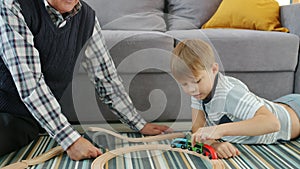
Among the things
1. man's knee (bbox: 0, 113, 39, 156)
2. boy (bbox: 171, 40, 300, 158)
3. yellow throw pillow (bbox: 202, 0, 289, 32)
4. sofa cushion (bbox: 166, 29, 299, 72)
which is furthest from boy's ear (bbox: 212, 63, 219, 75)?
yellow throw pillow (bbox: 202, 0, 289, 32)

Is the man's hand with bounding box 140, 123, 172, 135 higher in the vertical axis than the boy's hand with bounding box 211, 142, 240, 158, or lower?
lower

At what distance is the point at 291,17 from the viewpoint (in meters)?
1.91

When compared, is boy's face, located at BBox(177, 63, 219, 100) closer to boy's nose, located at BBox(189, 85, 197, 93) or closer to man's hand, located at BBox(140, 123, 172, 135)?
boy's nose, located at BBox(189, 85, 197, 93)

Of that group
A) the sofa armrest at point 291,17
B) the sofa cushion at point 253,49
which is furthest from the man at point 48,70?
the sofa armrest at point 291,17

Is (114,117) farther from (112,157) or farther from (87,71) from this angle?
(112,157)

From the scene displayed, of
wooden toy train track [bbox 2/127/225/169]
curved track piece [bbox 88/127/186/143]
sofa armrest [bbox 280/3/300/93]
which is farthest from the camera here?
sofa armrest [bbox 280/3/300/93]

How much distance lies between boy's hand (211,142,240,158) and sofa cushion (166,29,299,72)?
0.52 meters

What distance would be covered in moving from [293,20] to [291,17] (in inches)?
1.3

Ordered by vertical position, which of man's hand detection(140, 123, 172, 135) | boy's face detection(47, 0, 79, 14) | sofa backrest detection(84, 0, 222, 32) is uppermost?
boy's face detection(47, 0, 79, 14)

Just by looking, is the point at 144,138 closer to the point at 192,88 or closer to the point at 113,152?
the point at 113,152

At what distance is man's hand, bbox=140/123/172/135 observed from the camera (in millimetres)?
1394

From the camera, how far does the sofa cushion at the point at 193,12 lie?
2170mm

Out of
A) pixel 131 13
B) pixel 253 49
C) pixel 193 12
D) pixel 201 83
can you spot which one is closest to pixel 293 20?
pixel 253 49

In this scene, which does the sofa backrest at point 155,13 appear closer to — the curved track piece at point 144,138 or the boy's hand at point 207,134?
the curved track piece at point 144,138
